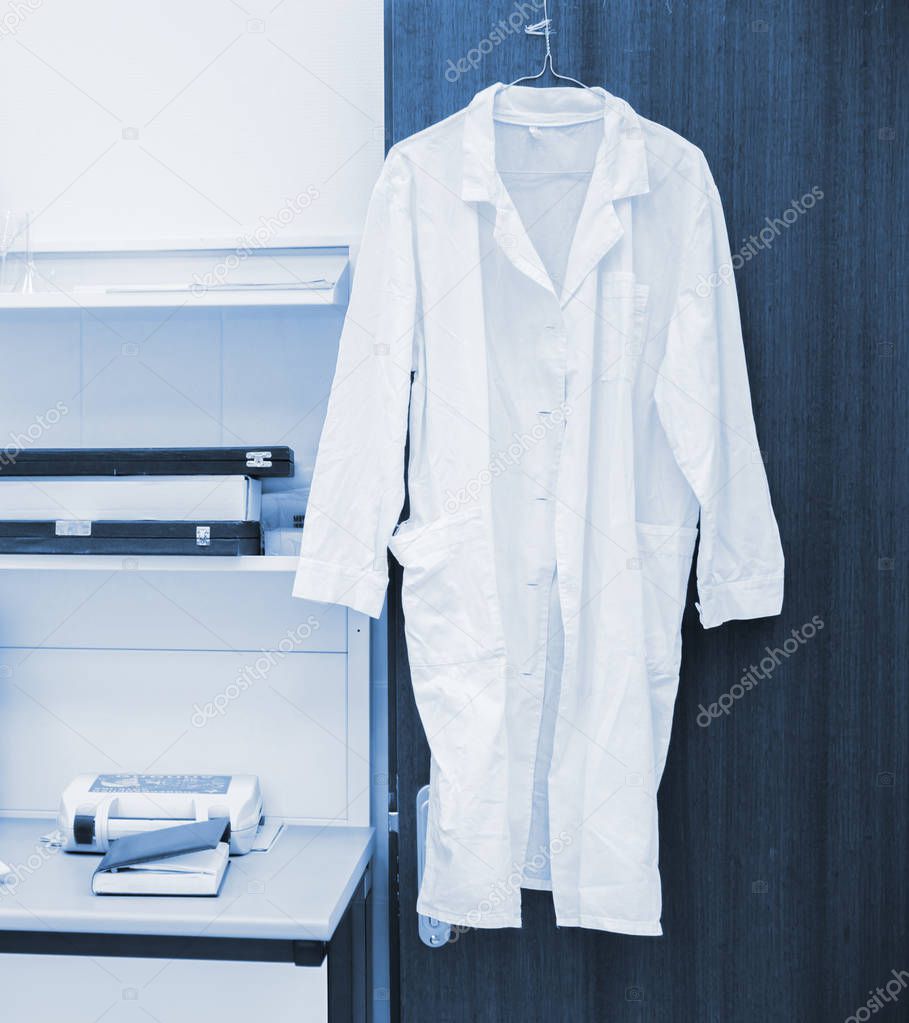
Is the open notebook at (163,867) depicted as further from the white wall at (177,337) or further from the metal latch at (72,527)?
the metal latch at (72,527)

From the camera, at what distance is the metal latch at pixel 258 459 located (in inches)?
60.8

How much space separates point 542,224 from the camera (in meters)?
1.50

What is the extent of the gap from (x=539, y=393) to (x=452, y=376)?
148 mm

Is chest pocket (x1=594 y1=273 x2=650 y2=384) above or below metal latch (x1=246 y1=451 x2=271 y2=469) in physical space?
above

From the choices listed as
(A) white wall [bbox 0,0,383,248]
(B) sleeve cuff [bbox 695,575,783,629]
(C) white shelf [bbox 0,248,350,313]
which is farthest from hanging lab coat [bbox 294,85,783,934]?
(A) white wall [bbox 0,0,383,248]

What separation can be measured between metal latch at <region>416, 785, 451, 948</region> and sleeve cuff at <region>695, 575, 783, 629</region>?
560mm

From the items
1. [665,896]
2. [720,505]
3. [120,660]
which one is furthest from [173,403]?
[665,896]

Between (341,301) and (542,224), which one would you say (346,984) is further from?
(542,224)

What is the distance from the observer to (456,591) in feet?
4.58

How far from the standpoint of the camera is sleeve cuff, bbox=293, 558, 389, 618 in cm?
142

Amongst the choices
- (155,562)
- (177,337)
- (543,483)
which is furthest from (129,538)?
(543,483)

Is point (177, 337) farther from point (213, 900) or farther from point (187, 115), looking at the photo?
point (213, 900)

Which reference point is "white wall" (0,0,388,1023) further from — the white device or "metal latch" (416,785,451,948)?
"metal latch" (416,785,451,948)

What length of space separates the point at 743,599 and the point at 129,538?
106 centimetres
